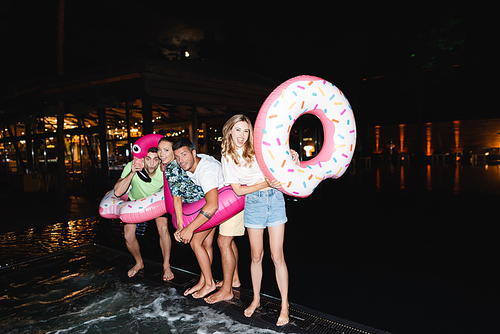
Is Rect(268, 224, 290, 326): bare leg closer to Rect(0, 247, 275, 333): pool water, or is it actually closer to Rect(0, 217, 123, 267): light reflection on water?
Rect(0, 247, 275, 333): pool water

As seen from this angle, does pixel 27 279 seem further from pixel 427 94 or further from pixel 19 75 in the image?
pixel 427 94

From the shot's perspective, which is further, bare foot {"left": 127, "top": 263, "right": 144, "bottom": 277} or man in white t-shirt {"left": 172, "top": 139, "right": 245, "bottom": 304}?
bare foot {"left": 127, "top": 263, "right": 144, "bottom": 277}

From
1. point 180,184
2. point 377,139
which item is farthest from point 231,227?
point 377,139

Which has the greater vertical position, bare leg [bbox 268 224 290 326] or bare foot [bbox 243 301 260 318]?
bare leg [bbox 268 224 290 326]

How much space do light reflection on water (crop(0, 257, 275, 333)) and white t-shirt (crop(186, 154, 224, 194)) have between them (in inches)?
39.6

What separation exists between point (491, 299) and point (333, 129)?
1877 mm

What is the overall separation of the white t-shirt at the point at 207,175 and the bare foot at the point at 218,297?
3.02 feet

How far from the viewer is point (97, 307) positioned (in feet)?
8.61

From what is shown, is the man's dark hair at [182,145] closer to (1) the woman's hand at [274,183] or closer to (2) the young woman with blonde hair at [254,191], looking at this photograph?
(2) the young woman with blonde hair at [254,191]

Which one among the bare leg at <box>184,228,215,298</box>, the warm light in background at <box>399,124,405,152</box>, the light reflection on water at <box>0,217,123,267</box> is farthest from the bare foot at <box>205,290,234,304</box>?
the warm light in background at <box>399,124,405,152</box>

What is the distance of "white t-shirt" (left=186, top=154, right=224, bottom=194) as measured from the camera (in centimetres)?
246

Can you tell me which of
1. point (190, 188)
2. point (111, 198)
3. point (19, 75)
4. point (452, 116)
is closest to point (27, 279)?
point (111, 198)

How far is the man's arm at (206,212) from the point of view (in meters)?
2.43

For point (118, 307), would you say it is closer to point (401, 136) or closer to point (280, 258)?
point (280, 258)
